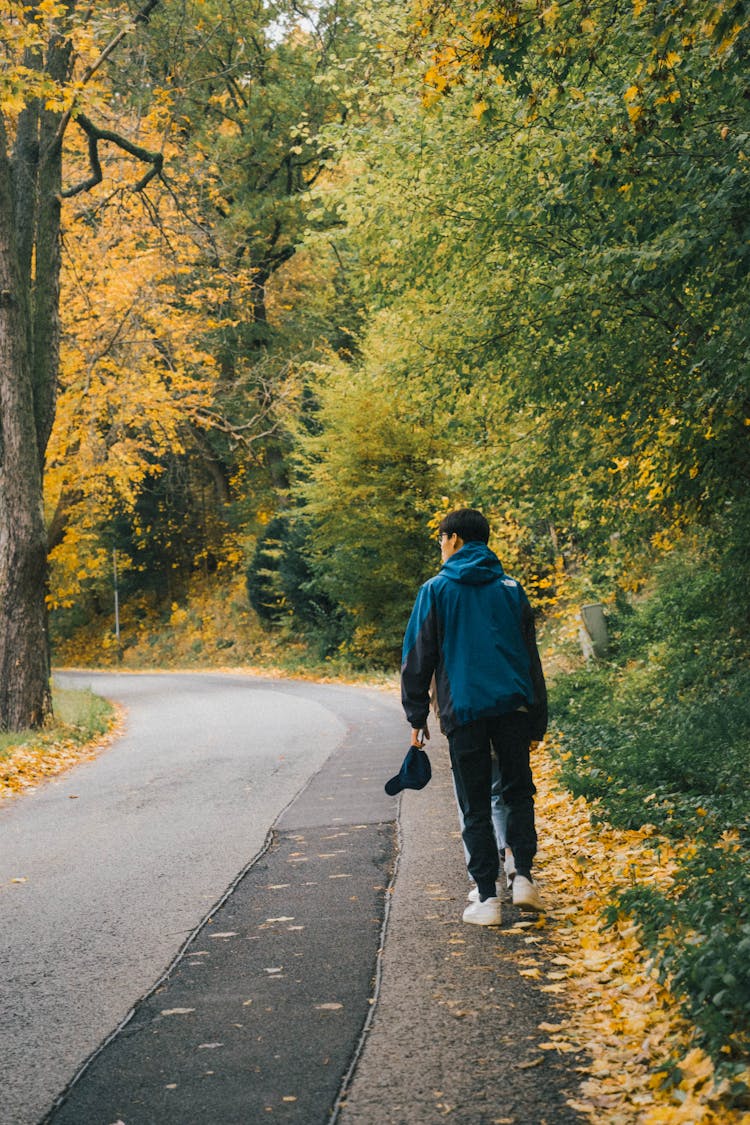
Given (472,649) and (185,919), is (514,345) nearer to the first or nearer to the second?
(472,649)

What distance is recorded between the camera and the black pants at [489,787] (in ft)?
18.2

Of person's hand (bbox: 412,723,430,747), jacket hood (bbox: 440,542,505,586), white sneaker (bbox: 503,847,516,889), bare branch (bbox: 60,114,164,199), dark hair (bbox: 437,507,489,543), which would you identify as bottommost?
white sneaker (bbox: 503,847,516,889)

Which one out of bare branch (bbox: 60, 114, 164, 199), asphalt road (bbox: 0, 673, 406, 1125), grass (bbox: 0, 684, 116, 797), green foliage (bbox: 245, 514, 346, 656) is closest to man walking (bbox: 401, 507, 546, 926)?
asphalt road (bbox: 0, 673, 406, 1125)

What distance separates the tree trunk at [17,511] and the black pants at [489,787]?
10794mm

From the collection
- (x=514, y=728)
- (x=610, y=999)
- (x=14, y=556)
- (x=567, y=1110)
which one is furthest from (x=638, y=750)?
(x=14, y=556)

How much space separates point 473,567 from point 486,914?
1766 mm

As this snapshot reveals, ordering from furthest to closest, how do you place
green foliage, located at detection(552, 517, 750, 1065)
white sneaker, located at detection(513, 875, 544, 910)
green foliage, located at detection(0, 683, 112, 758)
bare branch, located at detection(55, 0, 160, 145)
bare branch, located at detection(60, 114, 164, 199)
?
bare branch, located at detection(60, 114, 164, 199), bare branch, located at detection(55, 0, 160, 145), green foliage, located at detection(0, 683, 112, 758), white sneaker, located at detection(513, 875, 544, 910), green foliage, located at detection(552, 517, 750, 1065)

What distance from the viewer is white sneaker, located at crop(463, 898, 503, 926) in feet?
17.9

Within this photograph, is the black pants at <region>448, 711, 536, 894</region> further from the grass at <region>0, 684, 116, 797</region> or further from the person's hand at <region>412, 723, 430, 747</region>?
the grass at <region>0, 684, 116, 797</region>

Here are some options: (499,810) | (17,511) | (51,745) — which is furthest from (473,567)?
(17,511)

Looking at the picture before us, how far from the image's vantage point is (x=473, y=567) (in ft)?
18.6

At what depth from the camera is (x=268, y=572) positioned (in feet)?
112

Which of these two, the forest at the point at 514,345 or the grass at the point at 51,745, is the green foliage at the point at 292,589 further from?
the grass at the point at 51,745

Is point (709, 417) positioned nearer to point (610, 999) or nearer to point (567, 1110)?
point (610, 999)
